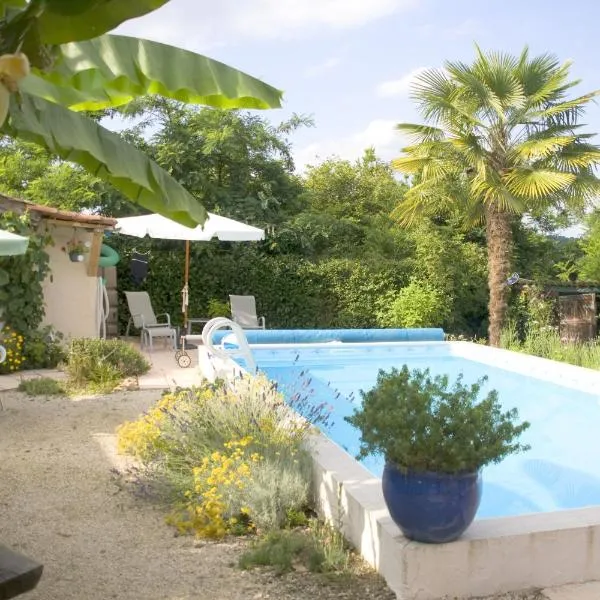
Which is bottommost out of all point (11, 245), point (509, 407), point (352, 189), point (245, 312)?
point (509, 407)

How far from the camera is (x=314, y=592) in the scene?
136 inches

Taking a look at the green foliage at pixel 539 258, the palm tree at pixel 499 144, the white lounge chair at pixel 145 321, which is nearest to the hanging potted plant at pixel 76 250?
the white lounge chair at pixel 145 321

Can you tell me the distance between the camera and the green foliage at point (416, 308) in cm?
1525

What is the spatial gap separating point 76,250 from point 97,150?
29.7 ft

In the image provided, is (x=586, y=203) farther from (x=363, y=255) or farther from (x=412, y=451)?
(x=412, y=451)

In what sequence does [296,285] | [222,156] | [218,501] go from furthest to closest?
[222,156]
[296,285]
[218,501]

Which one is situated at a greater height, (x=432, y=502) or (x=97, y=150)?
(x=97, y=150)

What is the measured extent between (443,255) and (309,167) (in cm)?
843

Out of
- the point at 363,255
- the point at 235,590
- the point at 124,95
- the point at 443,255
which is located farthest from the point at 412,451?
the point at 363,255

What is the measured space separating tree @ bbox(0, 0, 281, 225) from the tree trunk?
33.4ft

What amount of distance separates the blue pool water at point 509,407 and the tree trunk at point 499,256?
56.5 inches

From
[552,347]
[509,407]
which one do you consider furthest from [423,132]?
[509,407]

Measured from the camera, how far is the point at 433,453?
128 inches

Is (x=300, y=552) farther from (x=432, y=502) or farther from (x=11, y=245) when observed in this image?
(x=11, y=245)
